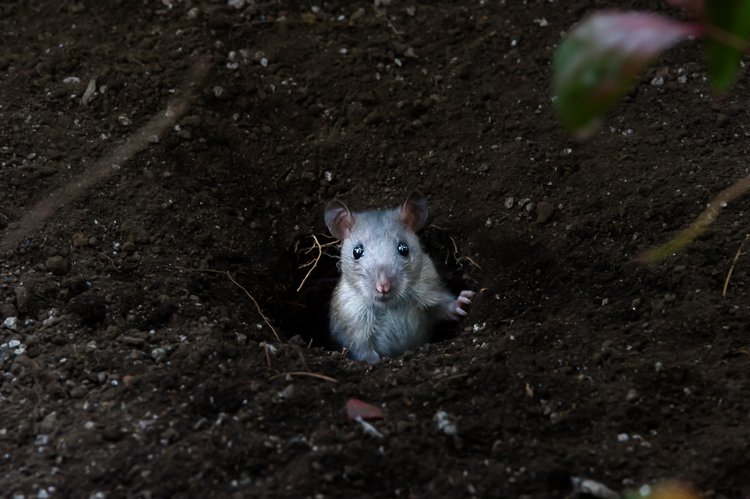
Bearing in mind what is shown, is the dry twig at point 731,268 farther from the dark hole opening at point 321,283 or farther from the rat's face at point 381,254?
the rat's face at point 381,254

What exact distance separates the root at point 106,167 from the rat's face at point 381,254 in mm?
1410

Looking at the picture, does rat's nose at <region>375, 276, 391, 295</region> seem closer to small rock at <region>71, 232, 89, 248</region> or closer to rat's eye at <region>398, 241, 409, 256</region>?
rat's eye at <region>398, 241, 409, 256</region>

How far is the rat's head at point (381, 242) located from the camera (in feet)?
18.8

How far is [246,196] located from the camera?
232 inches

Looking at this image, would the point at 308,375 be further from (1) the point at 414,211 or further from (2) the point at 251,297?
(1) the point at 414,211

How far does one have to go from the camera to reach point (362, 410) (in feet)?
12.1

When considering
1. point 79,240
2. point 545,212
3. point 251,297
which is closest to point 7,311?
point 79,240

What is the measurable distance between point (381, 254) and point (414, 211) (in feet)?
1.18

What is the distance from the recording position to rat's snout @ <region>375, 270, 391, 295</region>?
214 inches

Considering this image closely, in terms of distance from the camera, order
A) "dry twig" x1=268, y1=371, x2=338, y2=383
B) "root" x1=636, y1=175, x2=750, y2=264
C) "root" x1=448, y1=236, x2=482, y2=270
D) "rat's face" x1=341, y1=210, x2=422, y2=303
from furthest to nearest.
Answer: "rat's face" x1=341, y1=210, x2=422, y2=303, "root" x1=448, y1=236, x2=482, y2=270, "root" x1=636, y1=175, x2=750, y2=264, "dry twig" x1=268, y1=371, x2=338, y2=383

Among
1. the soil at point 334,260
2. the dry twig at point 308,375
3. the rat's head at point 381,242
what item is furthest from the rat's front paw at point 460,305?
the dry twig at point 308,375

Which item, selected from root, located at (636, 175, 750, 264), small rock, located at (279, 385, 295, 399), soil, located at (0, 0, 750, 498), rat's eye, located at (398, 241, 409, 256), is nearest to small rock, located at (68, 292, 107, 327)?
soil, located at (0, 0, 750, 498)

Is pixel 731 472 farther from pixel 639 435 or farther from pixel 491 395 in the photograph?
pixel 491 395

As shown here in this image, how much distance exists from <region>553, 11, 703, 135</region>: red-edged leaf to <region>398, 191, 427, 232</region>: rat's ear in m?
3.85
